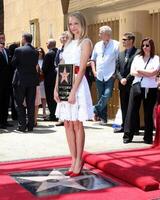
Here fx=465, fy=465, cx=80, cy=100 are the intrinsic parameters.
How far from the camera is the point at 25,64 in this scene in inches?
358

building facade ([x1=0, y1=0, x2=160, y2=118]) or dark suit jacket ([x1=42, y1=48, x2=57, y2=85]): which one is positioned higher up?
building facade ([x1=0, y1=0, x2=160, y2=118])

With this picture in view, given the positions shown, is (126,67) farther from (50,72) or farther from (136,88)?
(50,72)

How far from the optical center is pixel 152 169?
6.02 metres

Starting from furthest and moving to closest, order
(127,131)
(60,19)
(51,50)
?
(60,19), (51,50), (127,131)

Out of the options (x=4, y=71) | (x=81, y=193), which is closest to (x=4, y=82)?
(x=4, y=71)

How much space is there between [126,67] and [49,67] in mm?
2327

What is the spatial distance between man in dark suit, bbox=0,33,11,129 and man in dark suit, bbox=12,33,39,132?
1.73 ft

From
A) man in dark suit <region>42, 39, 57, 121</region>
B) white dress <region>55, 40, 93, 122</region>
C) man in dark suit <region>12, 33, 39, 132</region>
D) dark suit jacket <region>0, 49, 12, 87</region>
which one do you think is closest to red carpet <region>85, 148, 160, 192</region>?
white dress <region>55, 40, 93, 122</region>

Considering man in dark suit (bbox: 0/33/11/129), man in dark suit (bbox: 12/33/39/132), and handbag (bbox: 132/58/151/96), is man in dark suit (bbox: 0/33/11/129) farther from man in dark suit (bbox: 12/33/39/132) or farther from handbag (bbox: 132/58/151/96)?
handbag (bbox: 132/58/151/96)

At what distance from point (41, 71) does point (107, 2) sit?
2.21m

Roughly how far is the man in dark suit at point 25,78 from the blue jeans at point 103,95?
1428mm

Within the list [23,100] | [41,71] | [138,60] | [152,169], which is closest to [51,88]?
[41,71]

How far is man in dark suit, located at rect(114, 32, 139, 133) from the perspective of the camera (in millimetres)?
8773

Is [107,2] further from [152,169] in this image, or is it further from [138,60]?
[152,169]
